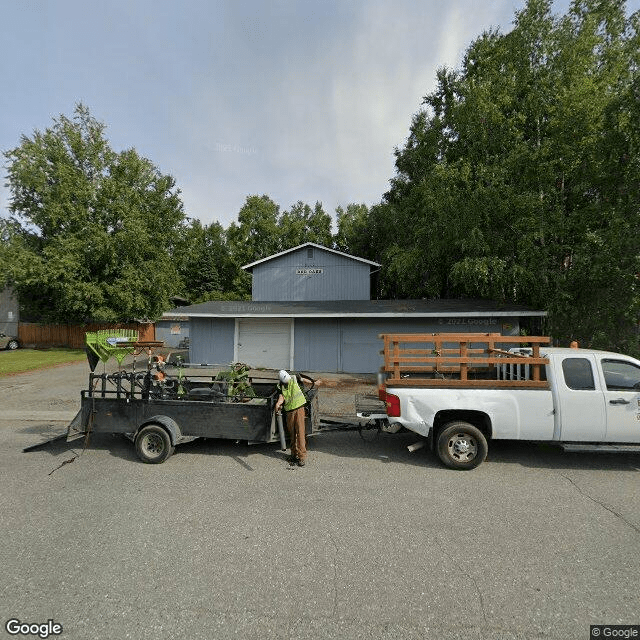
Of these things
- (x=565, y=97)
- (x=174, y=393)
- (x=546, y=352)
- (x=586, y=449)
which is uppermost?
(x=565, y=97)

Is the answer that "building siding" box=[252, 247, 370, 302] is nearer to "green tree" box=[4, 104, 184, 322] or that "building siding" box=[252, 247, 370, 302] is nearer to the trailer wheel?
"green tree" box=[4, 104, 184, 322]

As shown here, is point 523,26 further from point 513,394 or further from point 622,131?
point 513,394

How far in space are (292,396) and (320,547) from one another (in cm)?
254

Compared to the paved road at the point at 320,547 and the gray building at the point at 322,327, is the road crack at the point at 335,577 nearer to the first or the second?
the paved road at the point at 320,547

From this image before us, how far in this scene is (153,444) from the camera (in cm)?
612

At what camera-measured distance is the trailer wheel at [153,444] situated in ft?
19.6

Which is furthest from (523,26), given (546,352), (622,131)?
(546,352)

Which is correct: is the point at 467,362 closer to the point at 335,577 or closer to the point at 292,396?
the point at 292,396

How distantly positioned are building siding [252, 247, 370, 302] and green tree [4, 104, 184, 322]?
43.1 ft

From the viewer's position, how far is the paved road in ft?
9.13

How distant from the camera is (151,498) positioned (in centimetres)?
474

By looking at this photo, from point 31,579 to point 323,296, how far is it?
2001cm

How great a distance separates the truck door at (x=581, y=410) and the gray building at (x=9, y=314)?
4224 cm

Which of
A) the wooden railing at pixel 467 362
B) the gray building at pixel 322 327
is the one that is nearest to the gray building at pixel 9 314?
the gray building at pixel 322 327
